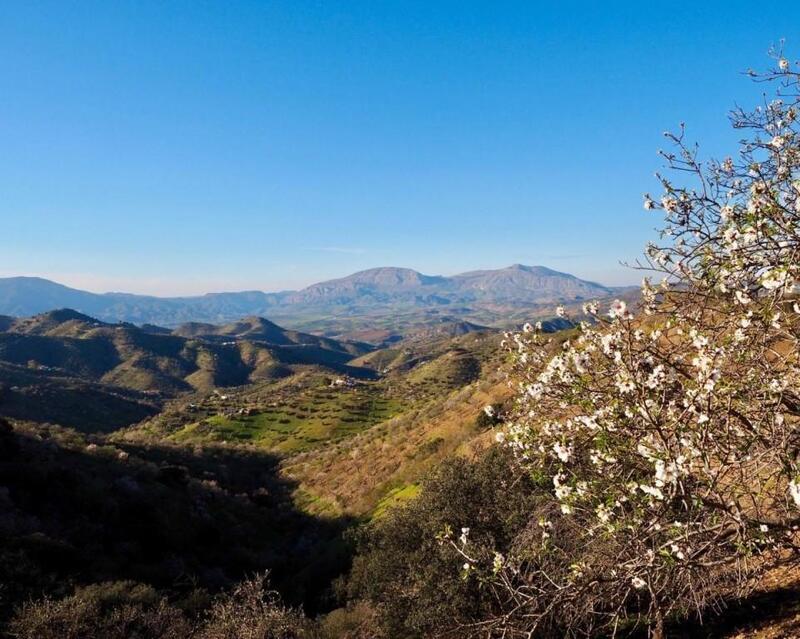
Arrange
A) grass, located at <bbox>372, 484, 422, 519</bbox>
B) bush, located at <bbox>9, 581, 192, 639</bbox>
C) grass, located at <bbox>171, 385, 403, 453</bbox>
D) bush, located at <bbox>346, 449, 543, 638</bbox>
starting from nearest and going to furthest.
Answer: bush, located at <bbox>9, 581, 192, 639</bbox> < bush, located at <bbox>346, 449, 543, 638</bbox> < grass, located at <bbox>372, 484, 422, 519</bbox> < grass, located at <bbox>171, 385, 403, 453</bbox>

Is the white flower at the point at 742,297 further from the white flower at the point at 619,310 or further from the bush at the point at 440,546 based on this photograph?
the bush at the point at 440,546

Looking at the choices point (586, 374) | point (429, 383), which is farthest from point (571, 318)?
point (429, 383)

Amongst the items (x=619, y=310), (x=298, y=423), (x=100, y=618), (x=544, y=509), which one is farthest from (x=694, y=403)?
(x=298, y=423)

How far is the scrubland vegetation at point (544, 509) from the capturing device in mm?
6883

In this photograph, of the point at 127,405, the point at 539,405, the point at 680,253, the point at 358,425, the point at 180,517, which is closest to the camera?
the point at 680,253

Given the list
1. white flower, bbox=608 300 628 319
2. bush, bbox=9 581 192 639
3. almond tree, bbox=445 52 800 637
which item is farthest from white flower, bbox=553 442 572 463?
bush, bbox=9 581 192 639

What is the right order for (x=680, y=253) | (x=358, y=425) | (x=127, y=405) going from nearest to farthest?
(x=680, y=253)
(x=358, y=425)
(x=127, y=405)

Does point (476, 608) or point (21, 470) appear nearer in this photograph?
point (476, 608)

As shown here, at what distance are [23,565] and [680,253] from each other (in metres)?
30.0

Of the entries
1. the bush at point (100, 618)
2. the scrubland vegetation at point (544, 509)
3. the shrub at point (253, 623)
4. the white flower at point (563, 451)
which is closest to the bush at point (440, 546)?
the scrubland vegetation at point (544, 509)

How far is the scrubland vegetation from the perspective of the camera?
6883 millimetres

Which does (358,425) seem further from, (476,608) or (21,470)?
(476,608)

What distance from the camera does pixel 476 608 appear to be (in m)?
16.9

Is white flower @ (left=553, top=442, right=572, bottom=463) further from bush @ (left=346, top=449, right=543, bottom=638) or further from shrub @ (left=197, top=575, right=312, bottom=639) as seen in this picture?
shrub @ (left=197, top=575, right=312, bottom=639)
